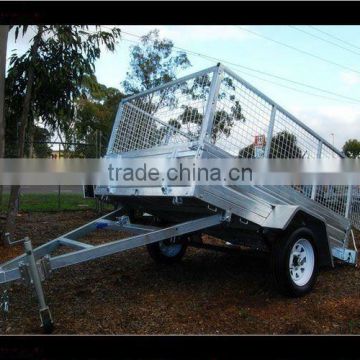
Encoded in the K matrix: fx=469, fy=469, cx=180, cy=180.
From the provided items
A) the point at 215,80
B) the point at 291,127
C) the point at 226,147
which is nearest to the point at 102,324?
the point at 226,147

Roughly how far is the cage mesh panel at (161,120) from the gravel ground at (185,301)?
1.69 m

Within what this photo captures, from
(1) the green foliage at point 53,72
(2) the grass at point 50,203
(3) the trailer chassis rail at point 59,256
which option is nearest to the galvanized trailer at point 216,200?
(3) the trailer chassis rail at point 59,256

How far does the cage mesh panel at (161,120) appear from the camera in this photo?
4938 millimetres

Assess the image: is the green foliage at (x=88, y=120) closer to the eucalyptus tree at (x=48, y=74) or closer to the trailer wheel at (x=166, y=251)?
the eucalyptus tree at (x=48, y=74)

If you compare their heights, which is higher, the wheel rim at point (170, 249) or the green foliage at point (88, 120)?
the green foliage at point (88, 120)

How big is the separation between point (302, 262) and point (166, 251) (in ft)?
7.05

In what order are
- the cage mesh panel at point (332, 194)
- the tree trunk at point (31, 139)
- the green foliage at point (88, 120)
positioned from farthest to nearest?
the tree trunk at point (31, 139)
the green foliage at point (88, 120)
the cage mesh panel at point (332, 194)

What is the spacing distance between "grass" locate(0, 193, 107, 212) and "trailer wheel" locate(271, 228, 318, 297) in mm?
8215

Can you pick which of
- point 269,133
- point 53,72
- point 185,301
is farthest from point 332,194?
point 53,72

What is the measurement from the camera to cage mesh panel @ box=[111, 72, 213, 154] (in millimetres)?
4938

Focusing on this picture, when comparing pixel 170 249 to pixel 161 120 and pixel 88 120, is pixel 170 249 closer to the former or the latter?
pixel 161 120

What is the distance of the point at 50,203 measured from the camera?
1443 cm
